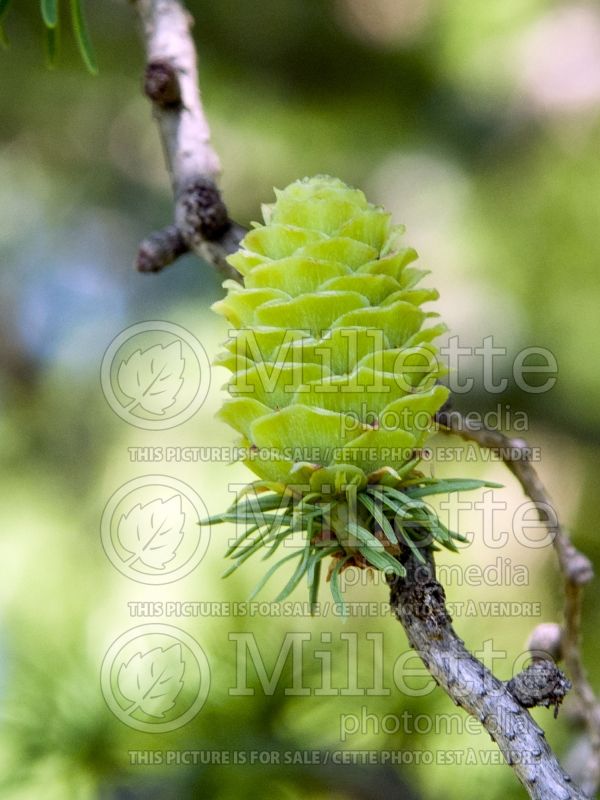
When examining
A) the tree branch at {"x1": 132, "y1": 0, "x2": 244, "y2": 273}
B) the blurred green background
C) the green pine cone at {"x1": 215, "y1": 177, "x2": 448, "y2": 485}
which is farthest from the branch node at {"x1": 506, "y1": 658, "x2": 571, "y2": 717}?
the blurred green background

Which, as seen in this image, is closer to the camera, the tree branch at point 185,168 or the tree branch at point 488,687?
the tree branch at point 488,687

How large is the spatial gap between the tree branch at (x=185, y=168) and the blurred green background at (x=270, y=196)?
569mm

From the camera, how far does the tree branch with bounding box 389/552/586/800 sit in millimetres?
424

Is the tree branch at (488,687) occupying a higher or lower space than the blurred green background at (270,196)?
lower

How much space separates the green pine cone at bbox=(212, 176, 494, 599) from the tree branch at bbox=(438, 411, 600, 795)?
6cm

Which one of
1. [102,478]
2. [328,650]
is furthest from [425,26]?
[328,650]

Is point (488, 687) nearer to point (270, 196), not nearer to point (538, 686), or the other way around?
point (538, 686)

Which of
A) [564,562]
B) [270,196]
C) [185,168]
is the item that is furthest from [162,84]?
[270,196]

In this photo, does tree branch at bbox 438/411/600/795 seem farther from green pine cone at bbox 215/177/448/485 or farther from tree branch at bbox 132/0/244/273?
tree branch at bbox 132/0/244/273

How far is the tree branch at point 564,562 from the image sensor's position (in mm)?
605

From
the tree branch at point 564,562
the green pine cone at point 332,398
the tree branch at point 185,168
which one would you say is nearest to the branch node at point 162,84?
the tree branch at point 185,168

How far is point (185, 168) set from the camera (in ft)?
2.14

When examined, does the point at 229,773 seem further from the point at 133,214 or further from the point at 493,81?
the point at 493,81

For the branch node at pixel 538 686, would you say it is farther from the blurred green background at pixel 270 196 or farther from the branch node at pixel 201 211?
the blurred green background at pixel 270 196
